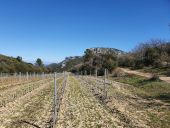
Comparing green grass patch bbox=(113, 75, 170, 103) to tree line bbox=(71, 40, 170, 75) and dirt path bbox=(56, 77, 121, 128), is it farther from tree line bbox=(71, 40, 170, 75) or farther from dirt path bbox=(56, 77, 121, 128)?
tree line bbox=(71, 40, 170, 75)

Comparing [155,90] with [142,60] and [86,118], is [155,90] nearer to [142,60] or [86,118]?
[86,118]

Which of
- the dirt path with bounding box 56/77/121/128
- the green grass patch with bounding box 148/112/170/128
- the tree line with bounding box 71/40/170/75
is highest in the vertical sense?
the tree line with bounding box 71/40/170/75

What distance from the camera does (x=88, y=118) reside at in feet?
46.0

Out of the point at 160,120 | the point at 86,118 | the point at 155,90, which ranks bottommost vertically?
the point at 160,120

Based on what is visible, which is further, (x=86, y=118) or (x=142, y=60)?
(x=142, y=60)

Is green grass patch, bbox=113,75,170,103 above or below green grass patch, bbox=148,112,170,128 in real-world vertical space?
above

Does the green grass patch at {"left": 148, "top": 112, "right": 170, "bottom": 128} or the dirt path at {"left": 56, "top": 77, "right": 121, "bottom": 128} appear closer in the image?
the dirt path at {"left": 56, "top": 77, "right": 121, "bottom": 128}

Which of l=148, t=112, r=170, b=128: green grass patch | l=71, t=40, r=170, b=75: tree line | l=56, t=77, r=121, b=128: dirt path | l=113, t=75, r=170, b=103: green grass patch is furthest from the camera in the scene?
l=71, t=40, r=170, b=75: tree line

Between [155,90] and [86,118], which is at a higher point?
[155,90]

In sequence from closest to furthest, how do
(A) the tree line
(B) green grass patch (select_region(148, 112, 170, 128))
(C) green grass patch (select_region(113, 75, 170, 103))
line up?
(B) green grass patch (select_region(148, 112, 170, 128)) < (C) green grass patch (select_region(113, 75, 170, 103)) < (A) the tree line

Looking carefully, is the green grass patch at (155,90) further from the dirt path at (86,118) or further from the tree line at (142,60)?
the tree line at (142,60)

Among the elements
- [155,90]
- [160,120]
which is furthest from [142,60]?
[160,120]

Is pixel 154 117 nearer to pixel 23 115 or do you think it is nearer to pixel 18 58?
pixel 23 115

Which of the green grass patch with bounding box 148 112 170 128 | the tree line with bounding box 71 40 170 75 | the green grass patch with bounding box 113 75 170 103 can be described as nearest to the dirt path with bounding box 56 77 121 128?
the green grass patch with bounding box 148 112 170 128
